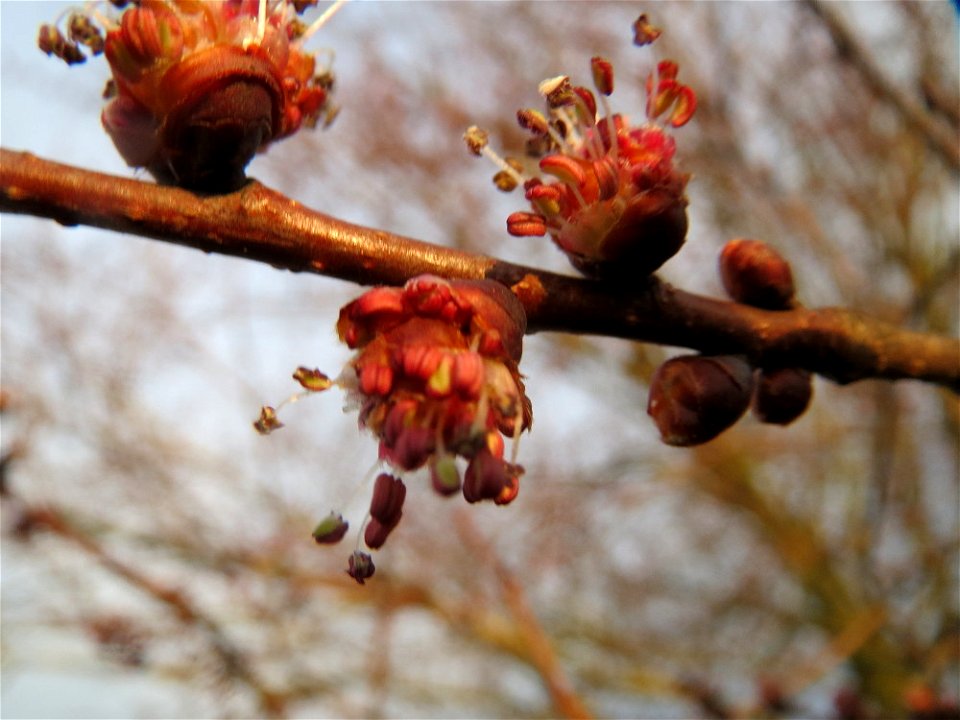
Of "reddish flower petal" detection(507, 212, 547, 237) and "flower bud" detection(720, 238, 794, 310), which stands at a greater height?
"flower bud" detection(720, 238, 794, 310)

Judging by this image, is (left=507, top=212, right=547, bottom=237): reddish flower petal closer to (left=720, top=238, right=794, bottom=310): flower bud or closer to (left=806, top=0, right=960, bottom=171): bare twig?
(left=720, top=238, right=794, bottom=310): flower bud

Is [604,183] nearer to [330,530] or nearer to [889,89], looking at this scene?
[330,530]

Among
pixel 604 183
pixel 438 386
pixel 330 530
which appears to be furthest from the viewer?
pixel 604 183

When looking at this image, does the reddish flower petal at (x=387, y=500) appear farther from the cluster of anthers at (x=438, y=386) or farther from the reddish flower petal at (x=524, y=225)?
the reddish flower petal at (x=524, y=225)

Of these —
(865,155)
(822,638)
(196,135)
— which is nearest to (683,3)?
(865,155)

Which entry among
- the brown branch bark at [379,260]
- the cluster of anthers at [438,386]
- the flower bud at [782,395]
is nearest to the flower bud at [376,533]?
the cluster of anthers at [438,386]

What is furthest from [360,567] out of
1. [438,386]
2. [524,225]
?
[524,225]

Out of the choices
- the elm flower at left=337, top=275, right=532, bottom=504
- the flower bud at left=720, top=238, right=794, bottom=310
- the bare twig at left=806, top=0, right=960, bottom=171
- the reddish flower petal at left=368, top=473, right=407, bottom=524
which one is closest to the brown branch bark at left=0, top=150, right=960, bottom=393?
the flower bud at left=720, top=238, right=794, bottom=310

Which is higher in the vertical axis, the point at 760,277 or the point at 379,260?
the point at 760,277
